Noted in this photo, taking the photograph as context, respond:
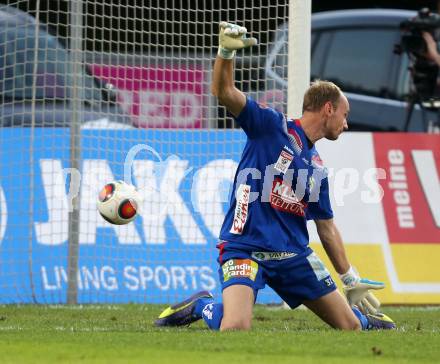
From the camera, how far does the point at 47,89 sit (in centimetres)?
1253

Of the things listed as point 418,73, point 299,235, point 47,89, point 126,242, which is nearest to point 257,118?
point 299,235

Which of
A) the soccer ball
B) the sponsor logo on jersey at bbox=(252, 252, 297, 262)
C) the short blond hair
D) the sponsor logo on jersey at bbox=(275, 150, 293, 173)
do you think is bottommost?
the sponsor logo on jersey at bbox=(252, 252, 297, 262)

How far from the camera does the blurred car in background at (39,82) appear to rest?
12375mm

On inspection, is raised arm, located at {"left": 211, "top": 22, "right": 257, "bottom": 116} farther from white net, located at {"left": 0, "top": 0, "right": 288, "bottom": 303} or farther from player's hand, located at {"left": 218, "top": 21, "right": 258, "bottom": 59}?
white net, located at {"left": 0, "top": 0, "right": 288, "bottom": 303}

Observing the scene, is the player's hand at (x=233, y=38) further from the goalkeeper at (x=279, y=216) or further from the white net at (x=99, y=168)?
the white net at (x=99, y=168)

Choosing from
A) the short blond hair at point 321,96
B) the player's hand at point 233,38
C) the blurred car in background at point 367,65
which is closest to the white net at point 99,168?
the blurred car in background at point 367,65

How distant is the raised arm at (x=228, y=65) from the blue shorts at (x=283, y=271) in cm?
105

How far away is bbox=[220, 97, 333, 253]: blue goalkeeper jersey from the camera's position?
8.31 meters

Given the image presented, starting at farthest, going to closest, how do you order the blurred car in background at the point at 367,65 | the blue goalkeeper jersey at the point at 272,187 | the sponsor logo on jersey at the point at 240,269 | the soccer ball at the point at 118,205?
the blurred car in background at the point at 367,65 → the soccer ball at the point at 118,205 → the blue goalkeeper jersey at the point at 272,187 → the sponsor logo on jersey at the point at 240,269

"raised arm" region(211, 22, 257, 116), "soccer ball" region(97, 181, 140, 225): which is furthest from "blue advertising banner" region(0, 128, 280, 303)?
"raised arm" region(211, 22, 257, 116)

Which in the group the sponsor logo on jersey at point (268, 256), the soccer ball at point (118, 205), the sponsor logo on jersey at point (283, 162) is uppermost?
the sponsor logo on jersey at point (283, 162)

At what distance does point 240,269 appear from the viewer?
27.0 feet

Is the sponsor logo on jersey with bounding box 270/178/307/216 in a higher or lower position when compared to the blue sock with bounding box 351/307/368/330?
higher

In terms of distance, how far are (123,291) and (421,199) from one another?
3222 mm
